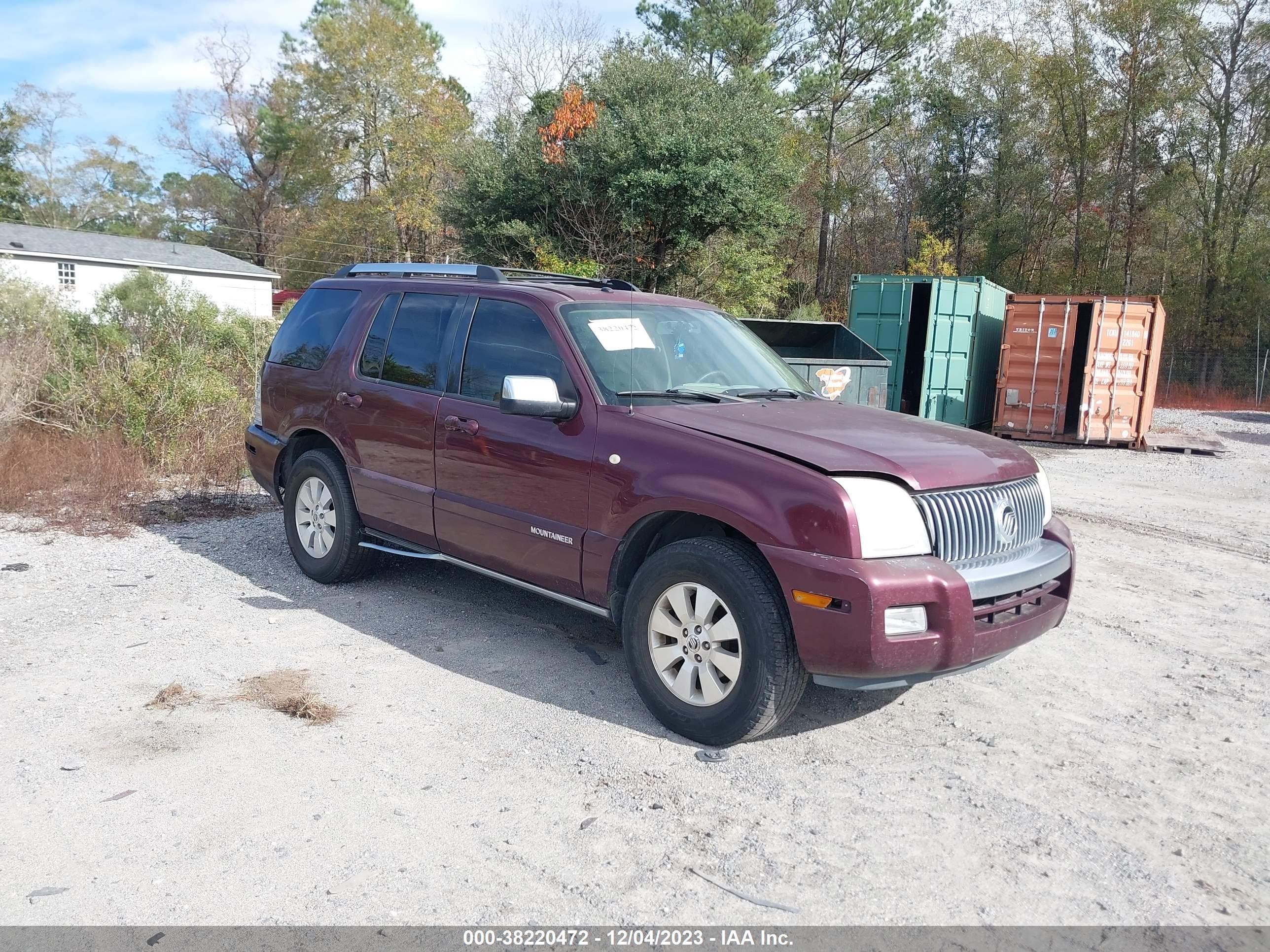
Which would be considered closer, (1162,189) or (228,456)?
(228,456)

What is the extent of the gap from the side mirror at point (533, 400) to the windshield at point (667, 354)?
0.23m

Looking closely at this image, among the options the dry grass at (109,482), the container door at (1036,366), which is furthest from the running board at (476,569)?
the container door at (1036,366)

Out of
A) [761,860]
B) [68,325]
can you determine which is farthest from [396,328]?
[68,325]

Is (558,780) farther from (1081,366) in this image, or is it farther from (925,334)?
(1081,366)

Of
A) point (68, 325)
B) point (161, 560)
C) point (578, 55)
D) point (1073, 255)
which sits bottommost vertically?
point (161, 560)

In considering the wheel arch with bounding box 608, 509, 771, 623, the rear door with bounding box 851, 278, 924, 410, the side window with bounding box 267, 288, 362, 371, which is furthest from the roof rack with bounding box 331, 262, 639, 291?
the rear door with bounding box 851, 278, 924, 410

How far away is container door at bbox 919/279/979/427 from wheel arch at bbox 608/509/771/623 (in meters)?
12.4

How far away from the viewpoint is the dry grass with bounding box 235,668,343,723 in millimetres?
4230

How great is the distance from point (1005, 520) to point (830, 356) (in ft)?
26.1

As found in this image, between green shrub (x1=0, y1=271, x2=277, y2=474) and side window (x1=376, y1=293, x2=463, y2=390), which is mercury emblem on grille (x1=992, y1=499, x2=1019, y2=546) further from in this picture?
green shrub (x1=0, y1=271, x2=277, y2=474)

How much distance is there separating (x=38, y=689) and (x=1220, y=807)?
5070 millimetres

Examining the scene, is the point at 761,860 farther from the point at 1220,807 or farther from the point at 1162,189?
the point at 1162,189

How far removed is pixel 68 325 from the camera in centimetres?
1260

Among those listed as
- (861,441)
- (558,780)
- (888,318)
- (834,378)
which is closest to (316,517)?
(558,780)
